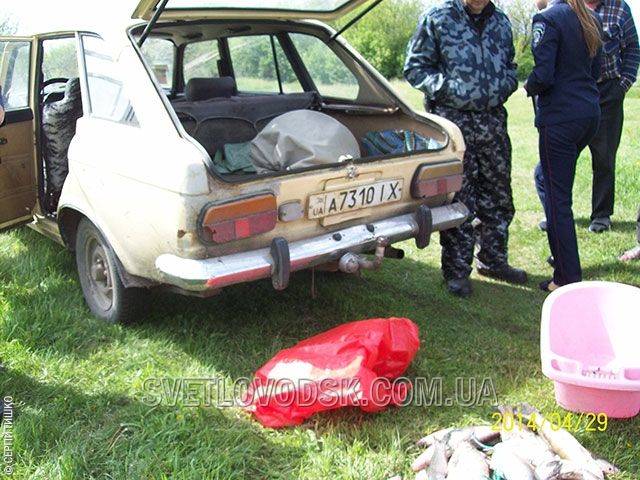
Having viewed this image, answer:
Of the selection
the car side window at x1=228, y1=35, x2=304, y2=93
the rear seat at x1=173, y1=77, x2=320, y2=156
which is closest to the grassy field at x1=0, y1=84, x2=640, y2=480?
the rear seat at x1=173, y1=77, x2=320, y2=156

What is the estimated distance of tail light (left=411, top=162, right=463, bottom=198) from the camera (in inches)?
139

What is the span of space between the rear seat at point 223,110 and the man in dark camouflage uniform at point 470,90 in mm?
924

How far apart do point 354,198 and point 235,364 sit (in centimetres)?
106

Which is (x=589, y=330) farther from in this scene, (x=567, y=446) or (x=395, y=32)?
(x=395, y=32)

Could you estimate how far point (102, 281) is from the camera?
12.2ft

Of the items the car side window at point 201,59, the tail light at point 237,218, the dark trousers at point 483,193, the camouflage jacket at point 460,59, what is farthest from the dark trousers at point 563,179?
the car side window at point 201,59

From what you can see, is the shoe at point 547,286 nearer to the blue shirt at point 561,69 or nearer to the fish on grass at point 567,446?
the blue shirt at point 561,69

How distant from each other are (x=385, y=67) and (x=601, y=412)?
36.6m

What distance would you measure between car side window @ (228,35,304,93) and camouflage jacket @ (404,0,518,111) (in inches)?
38.5

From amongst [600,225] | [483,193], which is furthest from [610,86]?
[483,193]

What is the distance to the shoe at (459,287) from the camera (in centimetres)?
421

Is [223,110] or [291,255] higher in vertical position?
[223,110]

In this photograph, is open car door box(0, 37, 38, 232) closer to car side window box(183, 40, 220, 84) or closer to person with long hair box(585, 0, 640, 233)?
car side window box(183, 40, 220, 84)

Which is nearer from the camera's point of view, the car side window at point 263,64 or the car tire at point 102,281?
the car tire at point 102,281
